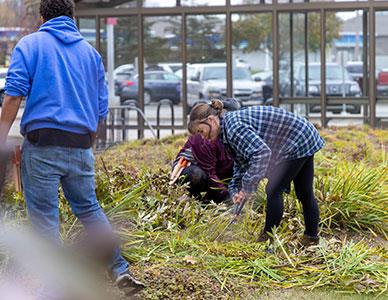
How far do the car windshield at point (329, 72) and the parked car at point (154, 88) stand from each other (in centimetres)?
256

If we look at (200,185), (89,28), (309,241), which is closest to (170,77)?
(89,28)

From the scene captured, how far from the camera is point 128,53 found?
18.2m

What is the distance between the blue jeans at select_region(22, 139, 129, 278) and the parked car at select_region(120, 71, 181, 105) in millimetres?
12301

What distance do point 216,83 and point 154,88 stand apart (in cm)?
123

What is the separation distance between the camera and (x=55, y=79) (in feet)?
18.1

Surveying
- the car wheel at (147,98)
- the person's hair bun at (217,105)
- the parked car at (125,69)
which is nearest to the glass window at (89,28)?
the parked car at (125,69)

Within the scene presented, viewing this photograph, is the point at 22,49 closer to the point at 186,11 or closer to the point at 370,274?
the point at 370,274

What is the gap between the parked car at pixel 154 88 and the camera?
18062 millimetres

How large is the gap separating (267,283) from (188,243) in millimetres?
804

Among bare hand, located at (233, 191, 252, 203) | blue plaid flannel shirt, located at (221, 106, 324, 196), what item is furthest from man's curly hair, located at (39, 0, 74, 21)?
bare hand, located at (233, 191, 252, 203)

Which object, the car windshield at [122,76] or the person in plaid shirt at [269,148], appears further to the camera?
the car windshield at [122,76]

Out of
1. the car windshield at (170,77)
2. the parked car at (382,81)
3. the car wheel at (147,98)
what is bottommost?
the car wheel at (147,98)

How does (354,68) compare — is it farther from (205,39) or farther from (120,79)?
(120,79)

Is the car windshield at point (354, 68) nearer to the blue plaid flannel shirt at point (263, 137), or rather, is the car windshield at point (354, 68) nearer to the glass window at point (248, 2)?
the glass window at point (248, 2)
